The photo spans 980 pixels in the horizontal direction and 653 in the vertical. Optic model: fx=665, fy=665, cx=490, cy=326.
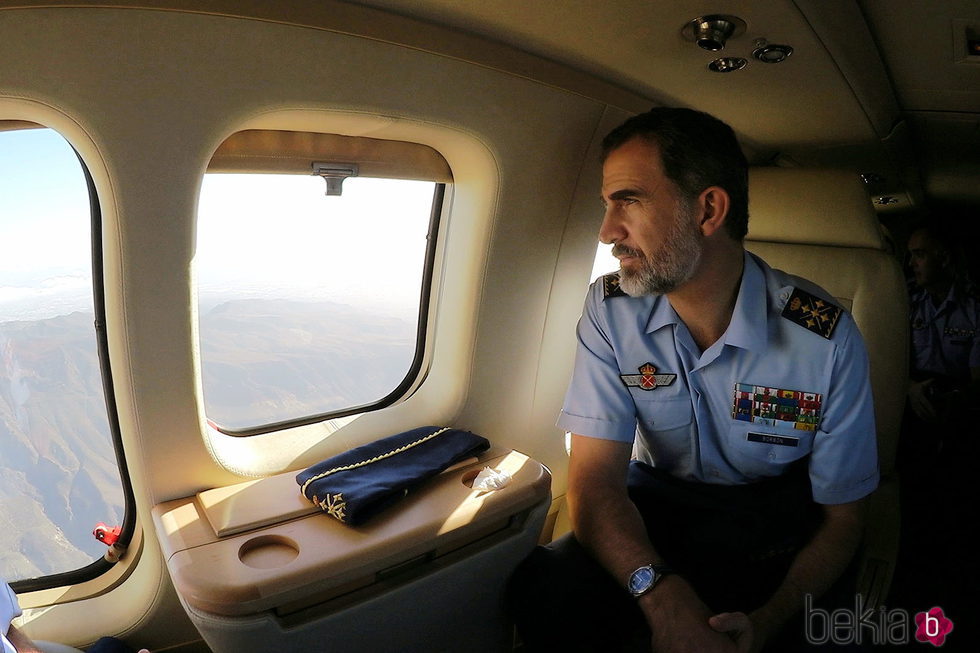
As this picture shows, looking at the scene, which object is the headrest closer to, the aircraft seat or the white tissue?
the aircraft seat

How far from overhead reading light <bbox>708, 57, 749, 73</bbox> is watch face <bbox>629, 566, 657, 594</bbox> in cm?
153

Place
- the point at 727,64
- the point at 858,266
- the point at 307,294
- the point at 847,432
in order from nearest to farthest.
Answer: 1. the point at 847,432
2. the point at 727,64
3. the point at 307,294
4. the point at 858,266

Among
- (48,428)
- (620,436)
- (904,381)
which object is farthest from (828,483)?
(48,428)

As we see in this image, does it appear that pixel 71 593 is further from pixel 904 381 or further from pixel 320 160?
pixel 904 381

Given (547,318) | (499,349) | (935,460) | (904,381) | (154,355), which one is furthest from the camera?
(935,460)

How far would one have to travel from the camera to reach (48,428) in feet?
5.96

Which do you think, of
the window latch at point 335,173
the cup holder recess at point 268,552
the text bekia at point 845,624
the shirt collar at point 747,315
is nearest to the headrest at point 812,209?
the shirt collar at point 747,315

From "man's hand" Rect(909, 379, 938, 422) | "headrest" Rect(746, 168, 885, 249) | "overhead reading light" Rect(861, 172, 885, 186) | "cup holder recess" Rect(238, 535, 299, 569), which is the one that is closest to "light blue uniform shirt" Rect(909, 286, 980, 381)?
"man's hand" Rect(909, 379, 938, 422)

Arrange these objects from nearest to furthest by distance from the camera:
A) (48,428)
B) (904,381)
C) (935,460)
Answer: (48,428) < (904,381) < (935,460)

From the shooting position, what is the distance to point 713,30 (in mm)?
1772

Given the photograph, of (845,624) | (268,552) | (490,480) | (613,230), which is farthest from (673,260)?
(268,552)

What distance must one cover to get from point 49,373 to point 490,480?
4.16 feet

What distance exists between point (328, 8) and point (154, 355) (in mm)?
959

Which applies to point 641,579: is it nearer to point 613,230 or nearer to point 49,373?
point 613,230
